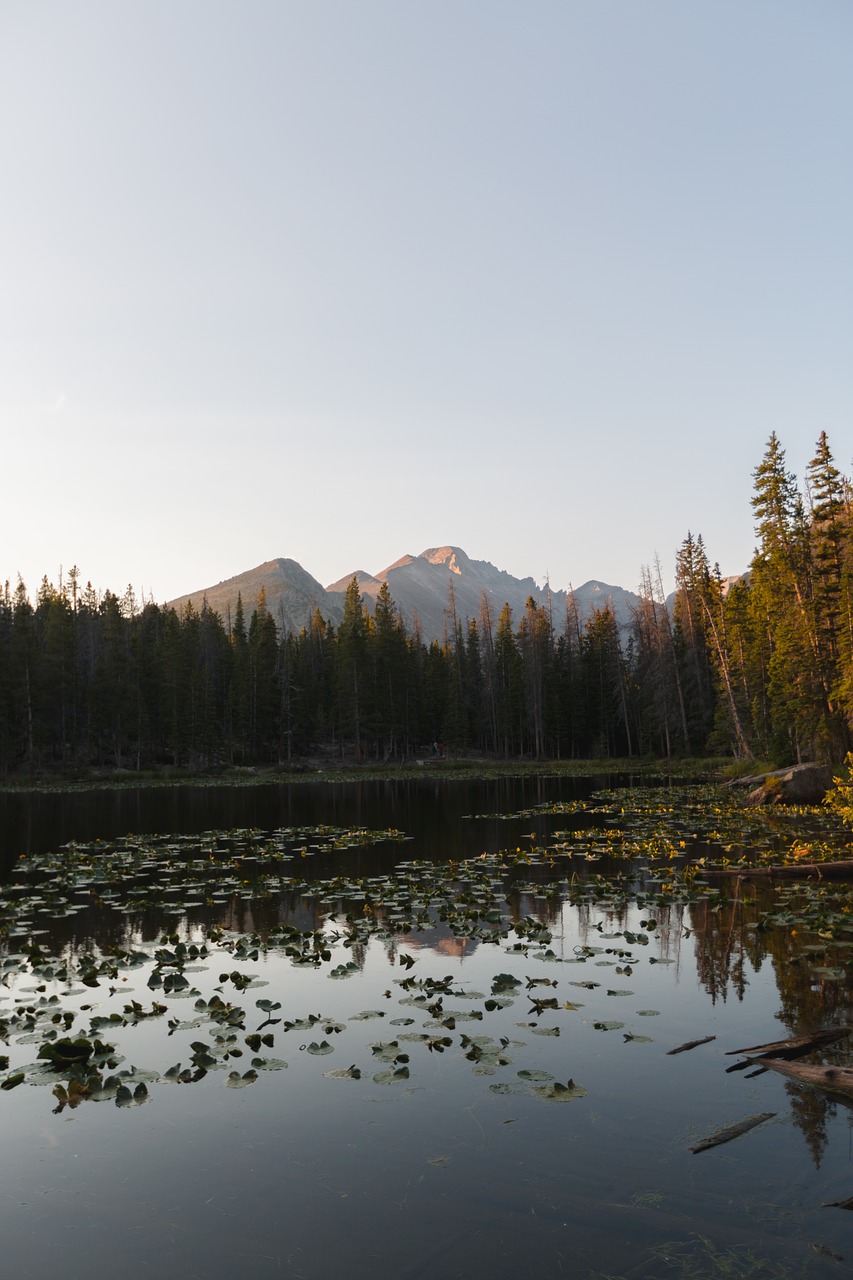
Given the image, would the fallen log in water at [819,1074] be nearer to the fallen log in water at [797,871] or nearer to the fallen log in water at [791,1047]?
the fallen log in water at [791,1047]

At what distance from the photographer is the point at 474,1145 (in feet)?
20.4

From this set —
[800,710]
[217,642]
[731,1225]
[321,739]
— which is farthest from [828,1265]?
[217,642]

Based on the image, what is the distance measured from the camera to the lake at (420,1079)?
5086 mm

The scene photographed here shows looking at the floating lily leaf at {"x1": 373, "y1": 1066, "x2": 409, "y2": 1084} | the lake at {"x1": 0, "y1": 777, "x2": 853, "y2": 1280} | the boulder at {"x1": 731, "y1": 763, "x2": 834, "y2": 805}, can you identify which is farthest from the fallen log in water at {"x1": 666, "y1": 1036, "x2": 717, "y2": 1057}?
the boulder at {"x1": 731, "y1": 763, "x2": 834, "y2": 805}

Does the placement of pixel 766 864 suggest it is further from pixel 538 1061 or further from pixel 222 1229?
pixel 222 1229

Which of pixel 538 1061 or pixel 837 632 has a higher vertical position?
pixel 837 632

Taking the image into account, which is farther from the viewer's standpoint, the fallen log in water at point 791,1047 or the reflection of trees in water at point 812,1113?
the fallen log in water at point 791,1047

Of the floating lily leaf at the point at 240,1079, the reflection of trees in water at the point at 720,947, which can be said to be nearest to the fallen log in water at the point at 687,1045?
the reflection of trees in water at the point at 720,947

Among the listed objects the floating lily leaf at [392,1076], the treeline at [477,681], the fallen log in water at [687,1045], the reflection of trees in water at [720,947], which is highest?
the treeline at [477,681]

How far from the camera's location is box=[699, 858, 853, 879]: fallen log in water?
16219 millimetres

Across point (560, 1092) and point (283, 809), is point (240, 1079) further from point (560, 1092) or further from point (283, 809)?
point (283, 809)

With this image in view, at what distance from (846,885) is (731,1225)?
1251cm

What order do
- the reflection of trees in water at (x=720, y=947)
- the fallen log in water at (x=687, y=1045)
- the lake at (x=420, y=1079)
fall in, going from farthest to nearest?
1. the reflection of trees in water at (x=720, y=947)
2. the fallen log in water at (x=687, y=1045)
3. the lake at (x=420, y=1079)

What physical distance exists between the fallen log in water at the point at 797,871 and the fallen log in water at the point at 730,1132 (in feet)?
33.3
